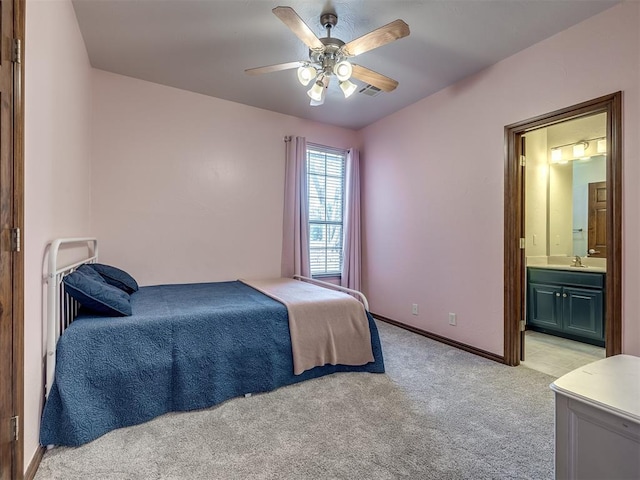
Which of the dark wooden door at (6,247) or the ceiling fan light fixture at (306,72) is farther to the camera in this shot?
the ceiling fan light fixture at (306,72)

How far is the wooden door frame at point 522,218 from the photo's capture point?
6.53 ft

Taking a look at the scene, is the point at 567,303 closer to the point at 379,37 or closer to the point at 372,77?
the point at 372,77

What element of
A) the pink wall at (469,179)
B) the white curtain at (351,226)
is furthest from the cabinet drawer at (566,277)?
the white curtain at (351,226)

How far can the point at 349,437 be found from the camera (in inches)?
65.4

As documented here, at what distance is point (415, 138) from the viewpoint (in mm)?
3547

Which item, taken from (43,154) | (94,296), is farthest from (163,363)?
(43,154)

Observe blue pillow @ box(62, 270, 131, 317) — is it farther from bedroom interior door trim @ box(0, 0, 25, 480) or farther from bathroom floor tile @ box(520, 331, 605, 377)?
bathroom floor tile @ box(520, 331, 605, 377)

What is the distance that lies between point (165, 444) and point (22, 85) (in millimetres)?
1767

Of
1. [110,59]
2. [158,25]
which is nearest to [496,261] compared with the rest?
[158,25]

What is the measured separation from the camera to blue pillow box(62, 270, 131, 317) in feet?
5.81

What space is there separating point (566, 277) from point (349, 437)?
3.00 metres

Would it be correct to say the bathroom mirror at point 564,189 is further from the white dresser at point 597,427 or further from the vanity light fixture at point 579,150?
the white dresser at point 597,427

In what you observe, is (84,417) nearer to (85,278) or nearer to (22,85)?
(85,278)

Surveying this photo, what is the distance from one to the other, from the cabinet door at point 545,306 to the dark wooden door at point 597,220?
Answer: 0.71 metres
